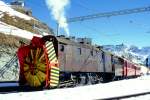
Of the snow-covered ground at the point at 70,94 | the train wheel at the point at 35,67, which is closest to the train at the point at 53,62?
the train wheel at the point at 35,67

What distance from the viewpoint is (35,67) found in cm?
2300

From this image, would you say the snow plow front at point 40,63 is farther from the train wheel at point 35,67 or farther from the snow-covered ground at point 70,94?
the snow-covered ground at point 70,94

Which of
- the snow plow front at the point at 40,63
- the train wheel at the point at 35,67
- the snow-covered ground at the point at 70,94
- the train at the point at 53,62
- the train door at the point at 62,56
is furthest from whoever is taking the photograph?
the train door at the point at 62,56

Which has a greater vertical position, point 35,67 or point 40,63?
point 40,63

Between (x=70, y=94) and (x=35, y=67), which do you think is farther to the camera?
(x=35, y=67)

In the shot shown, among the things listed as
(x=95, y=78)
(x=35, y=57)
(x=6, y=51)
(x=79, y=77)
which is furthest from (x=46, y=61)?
(x=6, y=51)

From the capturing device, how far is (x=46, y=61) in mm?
22078

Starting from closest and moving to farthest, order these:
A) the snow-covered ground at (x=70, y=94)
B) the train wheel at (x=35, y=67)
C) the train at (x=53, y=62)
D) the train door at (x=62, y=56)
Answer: the snow-covered ground at (x=70, y=94) → the train at (x=53, y=62) → the train wheel at (x=35, y=67) → the train door at (x=62, y=56)

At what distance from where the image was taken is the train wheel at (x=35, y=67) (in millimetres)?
22438

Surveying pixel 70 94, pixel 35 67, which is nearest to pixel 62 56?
pixel 35 67

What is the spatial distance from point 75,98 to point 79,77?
10.7 meters

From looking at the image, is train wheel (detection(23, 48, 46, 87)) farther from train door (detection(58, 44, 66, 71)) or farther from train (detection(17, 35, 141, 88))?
train door (detection(58, 44, 66, 71))

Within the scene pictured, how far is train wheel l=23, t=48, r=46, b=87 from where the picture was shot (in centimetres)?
2244

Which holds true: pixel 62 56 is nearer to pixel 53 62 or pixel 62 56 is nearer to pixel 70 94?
pixel 53 62
